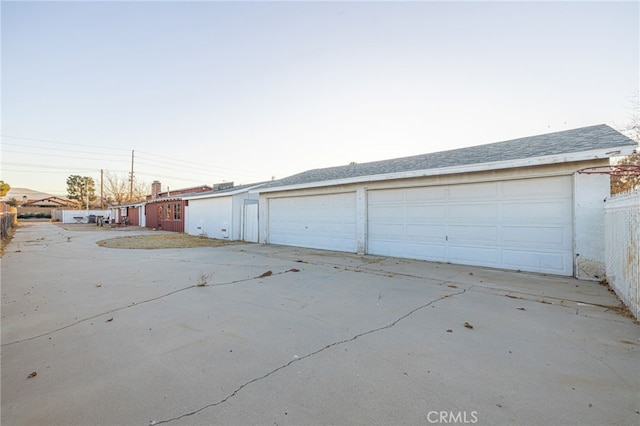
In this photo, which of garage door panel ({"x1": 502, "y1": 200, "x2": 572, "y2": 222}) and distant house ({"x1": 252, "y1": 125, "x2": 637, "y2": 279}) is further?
garage door panel ({"x1": 502, "y1": 200, "x2": 572, "y2": 222})

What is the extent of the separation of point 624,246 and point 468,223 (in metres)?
3.87

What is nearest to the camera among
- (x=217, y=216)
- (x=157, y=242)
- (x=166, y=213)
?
(x=157, y=242)

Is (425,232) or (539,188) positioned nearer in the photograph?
(539,188)

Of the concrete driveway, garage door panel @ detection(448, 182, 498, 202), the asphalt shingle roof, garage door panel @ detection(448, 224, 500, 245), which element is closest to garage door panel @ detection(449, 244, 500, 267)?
garage door panel @ detection(448, 224, 500, 245)

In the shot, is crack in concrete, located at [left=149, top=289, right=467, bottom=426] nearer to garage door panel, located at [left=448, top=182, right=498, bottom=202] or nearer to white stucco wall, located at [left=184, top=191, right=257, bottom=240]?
garage door panel, located at [left=448, top=182, right=498, bottom=202]

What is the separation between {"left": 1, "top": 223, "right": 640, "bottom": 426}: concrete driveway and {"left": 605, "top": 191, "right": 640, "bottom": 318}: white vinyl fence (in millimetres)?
357

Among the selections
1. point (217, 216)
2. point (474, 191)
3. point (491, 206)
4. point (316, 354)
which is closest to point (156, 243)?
point (217, 216)

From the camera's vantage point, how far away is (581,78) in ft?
29.6

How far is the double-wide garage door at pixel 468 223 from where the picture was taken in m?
7.07

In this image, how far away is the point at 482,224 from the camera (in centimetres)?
818

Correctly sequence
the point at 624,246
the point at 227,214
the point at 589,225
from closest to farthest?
the point at 624,246 → the point at 589,225 → the point at 227,214

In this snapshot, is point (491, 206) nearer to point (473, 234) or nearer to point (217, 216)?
point (473, 234)

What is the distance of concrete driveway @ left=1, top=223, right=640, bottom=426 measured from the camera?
2.11 meters

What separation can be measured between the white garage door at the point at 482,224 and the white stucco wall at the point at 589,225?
21cm
